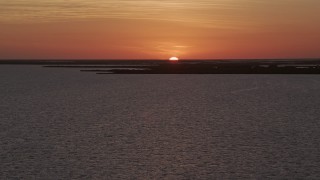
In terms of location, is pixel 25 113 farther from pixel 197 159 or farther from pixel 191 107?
pixel 197 159

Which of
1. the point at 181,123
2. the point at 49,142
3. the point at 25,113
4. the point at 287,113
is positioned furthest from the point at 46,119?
the point at 287,113

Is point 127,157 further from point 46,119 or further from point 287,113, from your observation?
point 287,113

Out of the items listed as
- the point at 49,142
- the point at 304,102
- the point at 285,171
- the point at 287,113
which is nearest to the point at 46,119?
the point at 49,142

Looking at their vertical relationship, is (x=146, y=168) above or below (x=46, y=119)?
below

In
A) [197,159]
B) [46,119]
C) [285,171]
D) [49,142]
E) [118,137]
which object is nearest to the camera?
[285,171]

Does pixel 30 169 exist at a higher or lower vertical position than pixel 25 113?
lower

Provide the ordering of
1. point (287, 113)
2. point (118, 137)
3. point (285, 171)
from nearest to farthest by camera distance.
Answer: point (285, 171) → point (118, 137) → point (287, 113)

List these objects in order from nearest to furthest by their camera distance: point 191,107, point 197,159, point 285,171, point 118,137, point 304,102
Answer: point 285,171, point 197,159, point 118,137, point 191,107, point 304,102

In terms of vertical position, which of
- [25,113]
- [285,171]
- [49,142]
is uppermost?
[25,113]

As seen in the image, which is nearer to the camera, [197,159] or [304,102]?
[197,159]
